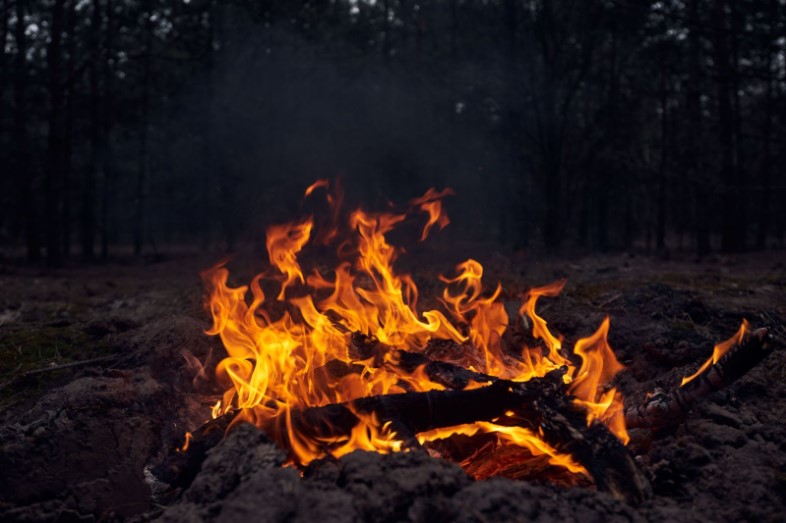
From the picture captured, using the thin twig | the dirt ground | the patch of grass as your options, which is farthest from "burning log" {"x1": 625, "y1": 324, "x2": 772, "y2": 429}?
the patch of grass

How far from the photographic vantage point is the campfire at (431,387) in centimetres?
330

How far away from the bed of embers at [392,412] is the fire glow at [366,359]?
0.02 meters

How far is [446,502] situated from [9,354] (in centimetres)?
409

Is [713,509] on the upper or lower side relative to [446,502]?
lower

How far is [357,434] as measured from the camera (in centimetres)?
334

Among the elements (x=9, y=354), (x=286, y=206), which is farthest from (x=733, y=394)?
(x=286, y=206)

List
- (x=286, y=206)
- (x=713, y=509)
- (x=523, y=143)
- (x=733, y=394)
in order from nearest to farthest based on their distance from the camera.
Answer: (x=713, y=509) < (x=733, y=394) < (x=286, y=206) < (x=523, y=143)

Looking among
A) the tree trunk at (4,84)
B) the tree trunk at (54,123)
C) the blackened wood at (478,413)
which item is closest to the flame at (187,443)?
the blackened wood at (478,413)

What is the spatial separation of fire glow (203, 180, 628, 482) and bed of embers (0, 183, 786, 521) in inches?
0.6

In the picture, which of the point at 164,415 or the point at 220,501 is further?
the point at 164,415

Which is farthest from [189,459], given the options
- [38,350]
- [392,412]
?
[38,350]

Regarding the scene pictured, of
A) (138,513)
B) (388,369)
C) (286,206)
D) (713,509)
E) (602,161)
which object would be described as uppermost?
(602,161)

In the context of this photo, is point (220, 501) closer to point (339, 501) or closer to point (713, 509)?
point (339, 501)

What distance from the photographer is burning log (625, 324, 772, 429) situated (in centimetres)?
334
